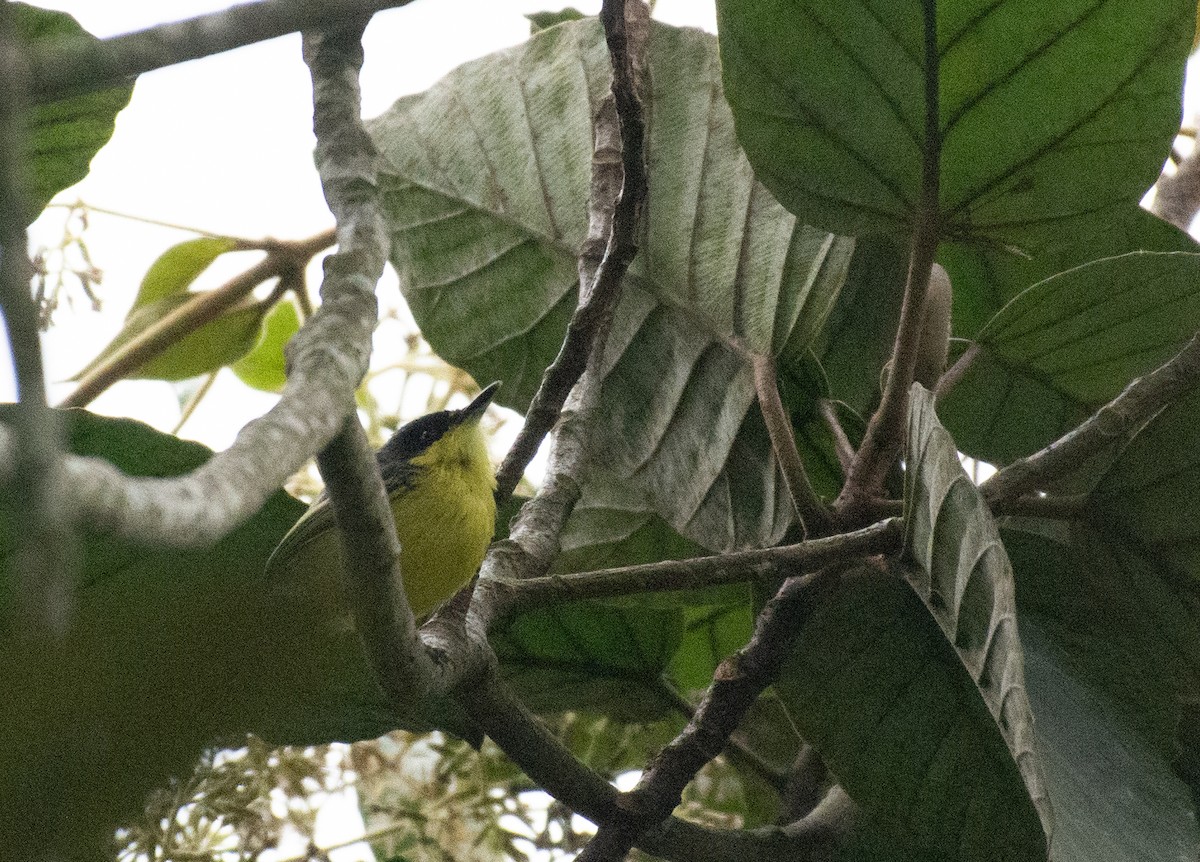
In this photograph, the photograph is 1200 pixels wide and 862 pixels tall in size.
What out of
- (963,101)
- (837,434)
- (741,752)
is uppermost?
(963,101)

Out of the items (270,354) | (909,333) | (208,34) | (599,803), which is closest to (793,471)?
(909,333)

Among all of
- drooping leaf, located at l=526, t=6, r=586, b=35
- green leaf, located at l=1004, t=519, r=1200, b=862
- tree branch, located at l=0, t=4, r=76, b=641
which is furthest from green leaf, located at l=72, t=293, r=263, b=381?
tree branch, located at l=0, t=4, r=76, b=641

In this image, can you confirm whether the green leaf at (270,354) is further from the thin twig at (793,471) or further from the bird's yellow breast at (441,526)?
the thin twig at (793,471)

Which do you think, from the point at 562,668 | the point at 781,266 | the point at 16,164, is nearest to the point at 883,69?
the point at 781,266

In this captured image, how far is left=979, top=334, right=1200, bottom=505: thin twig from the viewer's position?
1540mm

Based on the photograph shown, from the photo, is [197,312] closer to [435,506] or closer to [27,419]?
[435,506]

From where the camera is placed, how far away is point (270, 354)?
3217 millimetres

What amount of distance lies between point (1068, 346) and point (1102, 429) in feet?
1.26

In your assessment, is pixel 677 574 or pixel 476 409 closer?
pixel 677 574

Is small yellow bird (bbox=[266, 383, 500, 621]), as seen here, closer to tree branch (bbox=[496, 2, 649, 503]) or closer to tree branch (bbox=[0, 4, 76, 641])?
tree branch (bbox=[496, 2, 649, 503])

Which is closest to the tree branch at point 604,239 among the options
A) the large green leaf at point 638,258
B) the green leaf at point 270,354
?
the large green leaf at point 638,258

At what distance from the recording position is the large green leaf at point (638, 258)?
1.98 meters

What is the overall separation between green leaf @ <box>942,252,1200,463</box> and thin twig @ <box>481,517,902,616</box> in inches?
19.2

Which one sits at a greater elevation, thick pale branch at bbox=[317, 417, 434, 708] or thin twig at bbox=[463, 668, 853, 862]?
thick pale branch at bbox=[317, 417, 434, 708]
